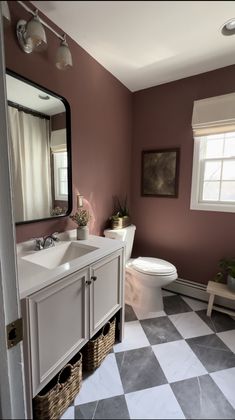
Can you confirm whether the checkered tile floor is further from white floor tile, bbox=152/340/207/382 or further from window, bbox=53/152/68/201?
window, bbox=53/152/68/201

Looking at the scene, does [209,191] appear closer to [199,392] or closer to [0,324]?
[199,392]

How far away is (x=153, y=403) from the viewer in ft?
3.24

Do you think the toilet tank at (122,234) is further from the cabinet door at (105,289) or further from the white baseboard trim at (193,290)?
the white baseboard trim at (193,290)

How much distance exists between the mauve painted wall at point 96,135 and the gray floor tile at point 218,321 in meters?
1.24

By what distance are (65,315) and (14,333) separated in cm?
59

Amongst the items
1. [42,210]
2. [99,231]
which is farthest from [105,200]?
[42,210]

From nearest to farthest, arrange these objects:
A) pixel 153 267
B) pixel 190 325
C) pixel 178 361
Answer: pixel 178 361 < pixel 190 325 < pixel 153 267

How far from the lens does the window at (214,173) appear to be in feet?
6.31

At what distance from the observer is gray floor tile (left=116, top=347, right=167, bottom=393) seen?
116cm

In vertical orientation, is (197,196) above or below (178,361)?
above

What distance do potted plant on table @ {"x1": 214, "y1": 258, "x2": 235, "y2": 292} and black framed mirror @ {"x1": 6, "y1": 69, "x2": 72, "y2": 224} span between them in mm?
1469

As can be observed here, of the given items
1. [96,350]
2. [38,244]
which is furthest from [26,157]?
[96,350]

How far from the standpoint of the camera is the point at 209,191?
6.70 ft

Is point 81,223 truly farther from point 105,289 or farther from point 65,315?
point 65,315
